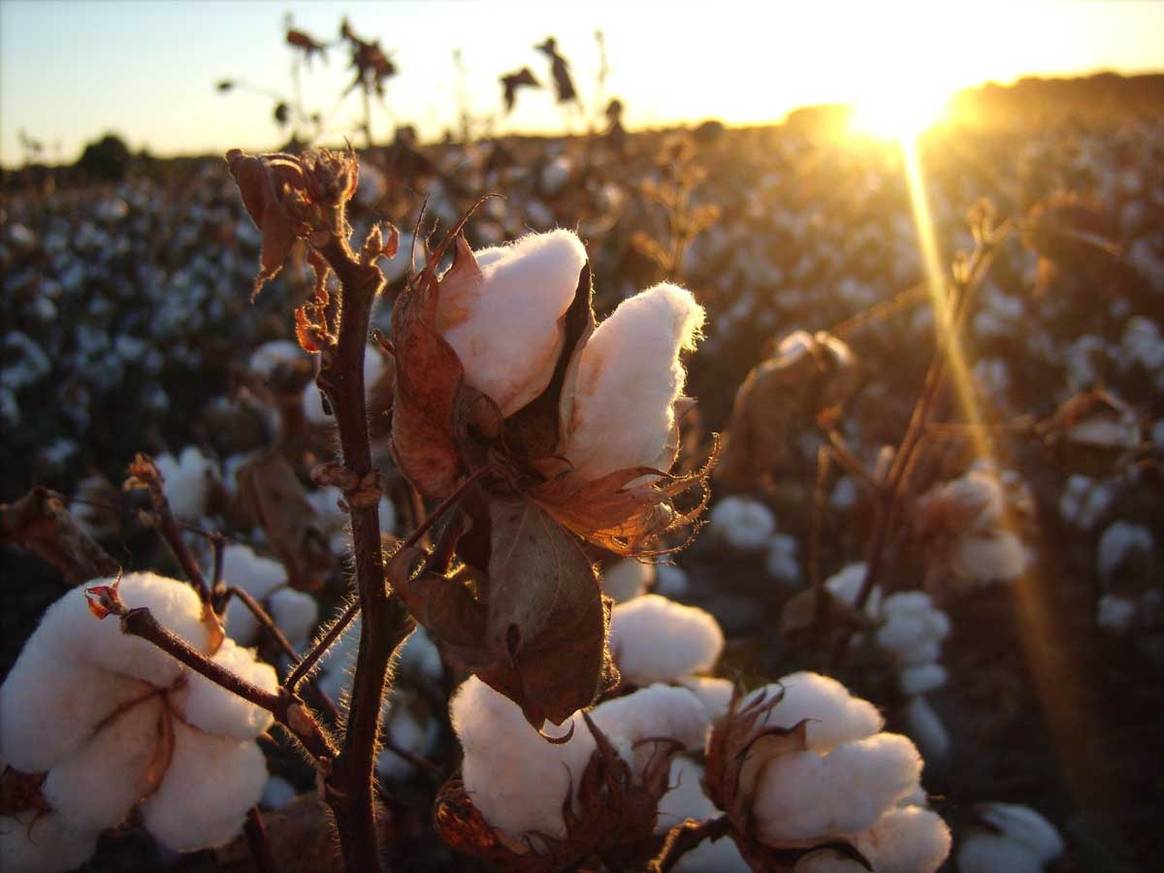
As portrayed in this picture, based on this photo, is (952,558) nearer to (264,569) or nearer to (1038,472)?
(264,569)

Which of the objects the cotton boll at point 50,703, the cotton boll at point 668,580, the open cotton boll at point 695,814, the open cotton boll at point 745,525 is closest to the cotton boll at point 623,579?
the open cotton boll at point 695,814

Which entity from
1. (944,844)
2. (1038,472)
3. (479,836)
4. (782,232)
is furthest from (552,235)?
(782,232)

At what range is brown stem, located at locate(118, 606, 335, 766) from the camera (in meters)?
0.76

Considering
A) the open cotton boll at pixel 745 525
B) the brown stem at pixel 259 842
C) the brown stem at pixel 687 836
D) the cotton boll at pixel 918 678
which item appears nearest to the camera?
the brown stem at pixel 687 836

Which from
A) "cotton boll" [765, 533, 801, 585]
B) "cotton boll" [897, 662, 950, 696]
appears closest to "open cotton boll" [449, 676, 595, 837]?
"cotton boll" [897, 662, 950, 696]

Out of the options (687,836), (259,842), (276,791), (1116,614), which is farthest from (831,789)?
(1116,614)

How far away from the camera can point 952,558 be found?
7.54 feet

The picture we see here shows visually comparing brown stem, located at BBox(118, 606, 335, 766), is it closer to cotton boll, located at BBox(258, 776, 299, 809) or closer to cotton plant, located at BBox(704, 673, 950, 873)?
cotton plant, located at BBox(704, 673, 950, 873)

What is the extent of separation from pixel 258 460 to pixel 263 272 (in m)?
1.00

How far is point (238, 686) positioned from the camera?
806mm

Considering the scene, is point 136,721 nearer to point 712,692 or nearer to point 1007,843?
point 712,692

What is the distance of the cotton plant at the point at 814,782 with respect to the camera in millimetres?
1017

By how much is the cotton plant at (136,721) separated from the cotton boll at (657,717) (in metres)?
0.38

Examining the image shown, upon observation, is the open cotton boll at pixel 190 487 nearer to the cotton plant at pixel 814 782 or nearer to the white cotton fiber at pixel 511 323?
the cotton plant at pixel 814 782
